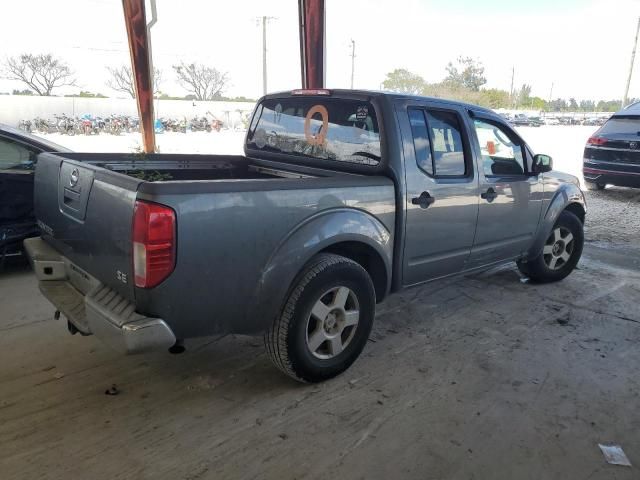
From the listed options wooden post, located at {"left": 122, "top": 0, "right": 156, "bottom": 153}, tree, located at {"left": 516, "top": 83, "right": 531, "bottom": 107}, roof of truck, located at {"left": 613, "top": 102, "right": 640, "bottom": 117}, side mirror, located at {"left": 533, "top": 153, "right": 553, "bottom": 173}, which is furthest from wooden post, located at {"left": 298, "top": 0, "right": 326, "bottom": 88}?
tree, located at {"left": 516, "top": 83, "right": 531, "bottom": 107}

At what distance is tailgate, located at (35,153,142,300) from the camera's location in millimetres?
2346

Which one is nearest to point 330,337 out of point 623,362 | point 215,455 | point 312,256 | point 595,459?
point 312,256

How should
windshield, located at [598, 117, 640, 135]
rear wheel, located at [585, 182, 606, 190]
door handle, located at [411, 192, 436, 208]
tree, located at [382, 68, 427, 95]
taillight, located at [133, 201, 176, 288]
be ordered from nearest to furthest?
taillight, located at [133, 201, 176, 288] → door handle, located at [411, 192, 436, 208] → windshield, located at [598, 117, 640, 135] → rear wheel, located at [585, 182, 606, 190] → tree, located at [382, 68, 427, 95]

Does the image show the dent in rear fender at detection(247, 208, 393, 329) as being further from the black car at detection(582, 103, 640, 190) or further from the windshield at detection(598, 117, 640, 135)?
the windshield at detection(598, 117, 640, 135)

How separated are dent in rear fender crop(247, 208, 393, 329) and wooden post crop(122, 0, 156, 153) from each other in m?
8.33

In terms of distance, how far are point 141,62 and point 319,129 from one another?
7.67 m

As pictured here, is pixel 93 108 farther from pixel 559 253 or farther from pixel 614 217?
pixel 559 253

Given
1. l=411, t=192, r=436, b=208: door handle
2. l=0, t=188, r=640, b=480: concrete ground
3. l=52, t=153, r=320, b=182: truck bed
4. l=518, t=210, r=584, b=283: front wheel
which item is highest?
l=52, t=153, r=320, b=182: truck bed

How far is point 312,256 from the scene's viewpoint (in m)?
2.86

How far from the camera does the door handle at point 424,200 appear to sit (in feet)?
11.1

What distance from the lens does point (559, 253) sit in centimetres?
508

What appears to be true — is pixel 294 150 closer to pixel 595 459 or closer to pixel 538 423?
pixel 538 423

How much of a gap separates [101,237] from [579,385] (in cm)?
301

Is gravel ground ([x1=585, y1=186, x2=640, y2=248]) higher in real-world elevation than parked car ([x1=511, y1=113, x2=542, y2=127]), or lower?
lower
